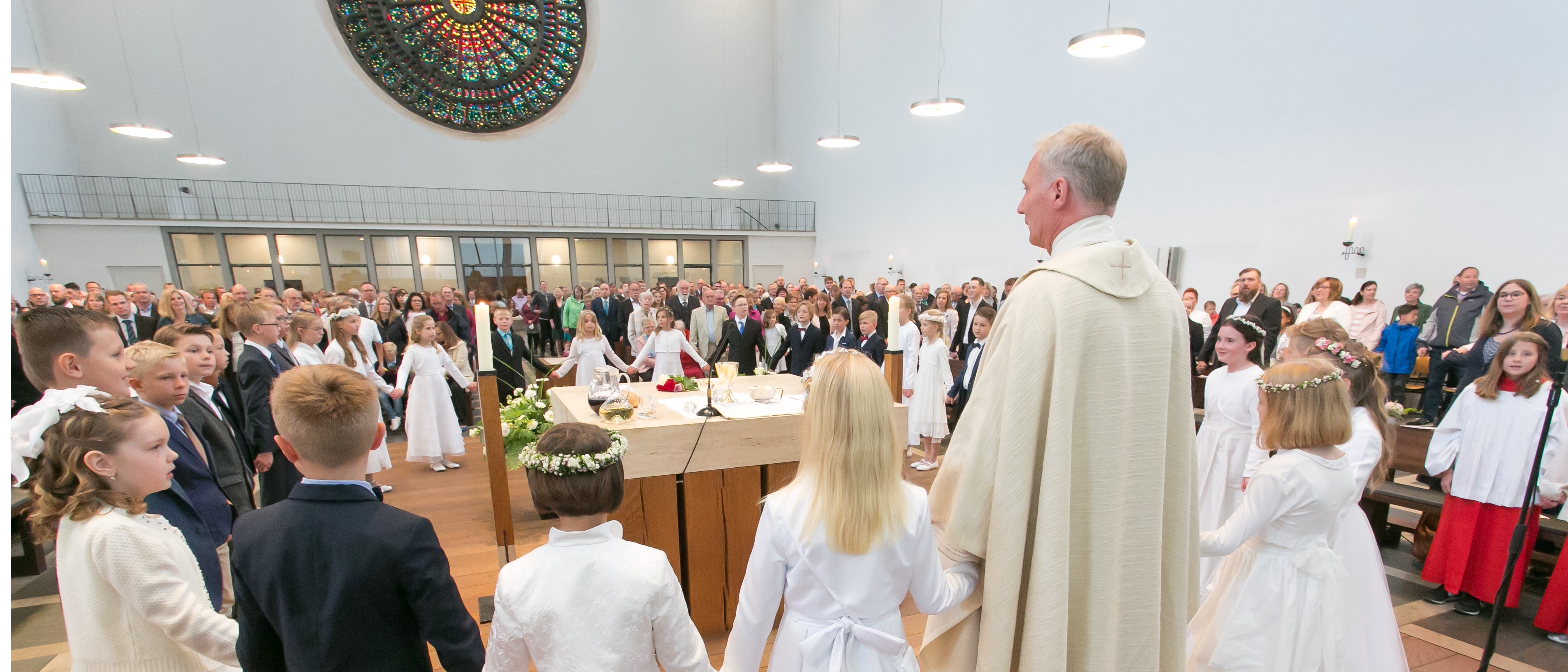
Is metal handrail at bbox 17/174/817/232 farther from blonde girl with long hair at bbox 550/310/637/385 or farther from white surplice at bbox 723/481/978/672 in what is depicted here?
white surplice at bbox 723/481/978/672

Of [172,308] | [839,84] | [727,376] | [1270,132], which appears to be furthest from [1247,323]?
[839,84]

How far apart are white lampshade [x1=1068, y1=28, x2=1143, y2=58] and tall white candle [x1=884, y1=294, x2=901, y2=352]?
14.2ft

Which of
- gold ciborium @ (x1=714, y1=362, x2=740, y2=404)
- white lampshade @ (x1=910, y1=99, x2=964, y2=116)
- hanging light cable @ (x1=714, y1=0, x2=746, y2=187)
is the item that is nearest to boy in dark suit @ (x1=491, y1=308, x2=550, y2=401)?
gold ciborium @ (x1=714, y1=362, x2=740, y2=404)

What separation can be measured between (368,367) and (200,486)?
3.70 m

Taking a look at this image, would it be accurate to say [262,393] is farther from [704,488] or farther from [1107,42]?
[1107,42]

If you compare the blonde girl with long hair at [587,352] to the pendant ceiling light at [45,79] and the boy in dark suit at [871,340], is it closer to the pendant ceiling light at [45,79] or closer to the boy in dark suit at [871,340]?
the boy in dark suit at [871,340]

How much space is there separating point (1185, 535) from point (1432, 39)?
7.63 meters

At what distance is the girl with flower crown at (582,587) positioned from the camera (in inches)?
53.6

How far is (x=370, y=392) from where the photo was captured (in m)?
1.47

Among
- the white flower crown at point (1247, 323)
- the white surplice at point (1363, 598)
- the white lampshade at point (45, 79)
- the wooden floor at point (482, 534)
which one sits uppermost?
the white lampshade at point (45, 79)

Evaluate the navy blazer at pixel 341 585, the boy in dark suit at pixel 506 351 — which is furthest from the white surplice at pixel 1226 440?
the boy in dark suit at pixel 506 351

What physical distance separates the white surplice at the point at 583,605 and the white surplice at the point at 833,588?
18 cm

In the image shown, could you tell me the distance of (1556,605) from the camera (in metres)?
2.71

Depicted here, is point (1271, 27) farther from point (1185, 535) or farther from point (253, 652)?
point (253, 652)
